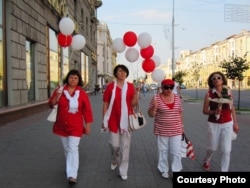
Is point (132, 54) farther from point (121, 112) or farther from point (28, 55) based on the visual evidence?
point (28, 55)

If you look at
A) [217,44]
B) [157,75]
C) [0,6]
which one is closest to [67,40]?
[157,75]

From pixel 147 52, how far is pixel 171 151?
392cm

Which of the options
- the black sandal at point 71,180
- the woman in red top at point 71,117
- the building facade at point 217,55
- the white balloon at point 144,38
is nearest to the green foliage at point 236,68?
the white balloon at point 144,38

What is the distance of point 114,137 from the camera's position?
6.12m

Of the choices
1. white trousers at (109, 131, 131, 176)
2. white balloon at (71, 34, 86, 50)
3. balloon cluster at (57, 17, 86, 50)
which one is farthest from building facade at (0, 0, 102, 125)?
white trousers at (109, 131, 131, 176)

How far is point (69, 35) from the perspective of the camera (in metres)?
10.2

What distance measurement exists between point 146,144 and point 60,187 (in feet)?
12.9

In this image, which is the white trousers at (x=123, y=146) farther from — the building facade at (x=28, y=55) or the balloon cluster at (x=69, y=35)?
the building facade at (x=28, y=55)

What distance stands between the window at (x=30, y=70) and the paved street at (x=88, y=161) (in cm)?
644

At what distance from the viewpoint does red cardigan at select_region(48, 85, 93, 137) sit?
5.89 m

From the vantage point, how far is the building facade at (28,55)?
14352 millimetres

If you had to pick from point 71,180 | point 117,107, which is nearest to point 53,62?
point 117,107

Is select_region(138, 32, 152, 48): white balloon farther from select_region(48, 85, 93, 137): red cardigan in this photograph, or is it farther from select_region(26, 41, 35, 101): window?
select_region(26, 41, 35, 101): window

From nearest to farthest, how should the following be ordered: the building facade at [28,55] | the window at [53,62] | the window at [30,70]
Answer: the building facade at [28,55]
the window at [30,70]
the window at [53,62]
